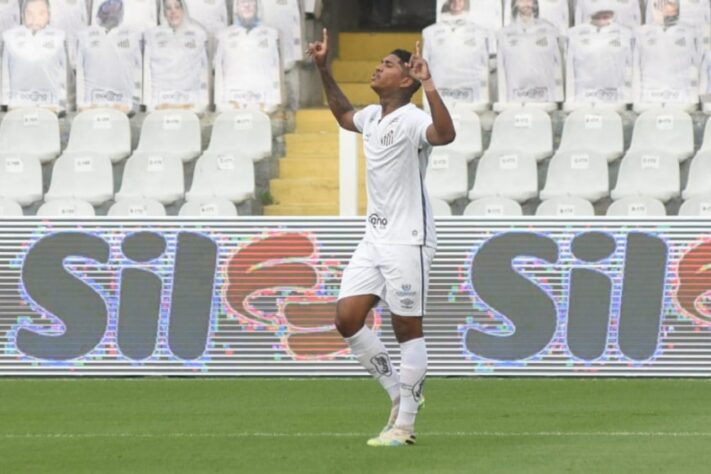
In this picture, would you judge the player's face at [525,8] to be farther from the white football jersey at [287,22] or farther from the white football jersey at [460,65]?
the white football jersey at [287,22]

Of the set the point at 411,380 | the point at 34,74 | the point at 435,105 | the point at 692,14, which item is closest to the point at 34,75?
the point at 34,74

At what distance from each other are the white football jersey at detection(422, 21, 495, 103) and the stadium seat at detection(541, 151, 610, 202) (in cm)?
152

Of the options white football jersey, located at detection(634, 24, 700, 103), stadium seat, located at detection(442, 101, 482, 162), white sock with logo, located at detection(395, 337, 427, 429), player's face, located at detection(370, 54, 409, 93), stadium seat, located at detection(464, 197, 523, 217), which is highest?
player's face, located at detection(370, 54, 409, 93)

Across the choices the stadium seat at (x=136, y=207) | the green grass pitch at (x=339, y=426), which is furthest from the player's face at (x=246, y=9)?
the green grass pitch at (x=339, y=426)

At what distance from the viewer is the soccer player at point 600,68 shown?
1501 cm

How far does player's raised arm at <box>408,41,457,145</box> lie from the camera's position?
7.20 meters

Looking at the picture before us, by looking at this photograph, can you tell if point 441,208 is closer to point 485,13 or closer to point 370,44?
point 485,13

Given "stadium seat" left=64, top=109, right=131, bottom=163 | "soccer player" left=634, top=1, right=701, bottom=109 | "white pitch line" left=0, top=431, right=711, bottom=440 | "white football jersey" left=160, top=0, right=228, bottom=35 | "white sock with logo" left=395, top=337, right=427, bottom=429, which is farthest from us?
"white football jersey" left=160, top=0, right=228, bottom=35

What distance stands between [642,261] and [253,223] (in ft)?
8.08

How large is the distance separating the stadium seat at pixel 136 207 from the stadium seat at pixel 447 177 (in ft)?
7.00

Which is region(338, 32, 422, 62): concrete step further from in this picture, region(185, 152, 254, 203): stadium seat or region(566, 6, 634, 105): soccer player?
region(185, 152, 254, 203): stadium seat

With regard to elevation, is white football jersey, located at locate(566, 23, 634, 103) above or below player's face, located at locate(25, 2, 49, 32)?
below

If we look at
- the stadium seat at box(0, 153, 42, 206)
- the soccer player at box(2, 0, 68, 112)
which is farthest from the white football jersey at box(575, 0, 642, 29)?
the stadium seat at box(0, 153, 42, 206)

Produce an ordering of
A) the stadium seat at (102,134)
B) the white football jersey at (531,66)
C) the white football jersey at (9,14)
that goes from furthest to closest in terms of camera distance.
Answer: the white football jersey at (9,14), the white football jersey at (531,66), the stadium seat at (102,134)
